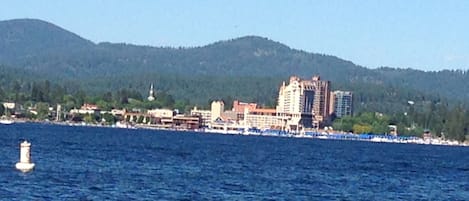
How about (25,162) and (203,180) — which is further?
(203,180)

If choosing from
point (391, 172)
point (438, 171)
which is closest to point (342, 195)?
point (391, 172)

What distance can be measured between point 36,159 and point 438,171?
3054 cm

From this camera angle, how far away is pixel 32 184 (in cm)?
4919

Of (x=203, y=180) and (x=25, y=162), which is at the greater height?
(x=25, y=162)

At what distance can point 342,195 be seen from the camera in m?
54.3

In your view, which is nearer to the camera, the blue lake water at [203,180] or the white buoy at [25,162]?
the blue lake water at [203,180]

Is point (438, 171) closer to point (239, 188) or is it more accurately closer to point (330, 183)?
point (330, 183)

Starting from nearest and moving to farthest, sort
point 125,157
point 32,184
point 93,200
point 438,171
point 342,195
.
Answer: point 93,200 < point 32,184 < point 342,195 < point 125,157 < point 438,171

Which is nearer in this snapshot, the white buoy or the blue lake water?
the blue lake water

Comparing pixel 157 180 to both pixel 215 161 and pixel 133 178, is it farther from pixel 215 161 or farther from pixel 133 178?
pixel 215 161

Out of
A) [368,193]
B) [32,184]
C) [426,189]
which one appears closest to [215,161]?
[426,189]

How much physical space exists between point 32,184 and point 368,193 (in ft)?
49.2

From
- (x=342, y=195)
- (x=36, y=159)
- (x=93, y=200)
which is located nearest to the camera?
(x=93, y=200)

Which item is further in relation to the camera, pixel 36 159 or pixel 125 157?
pixel 125 157
